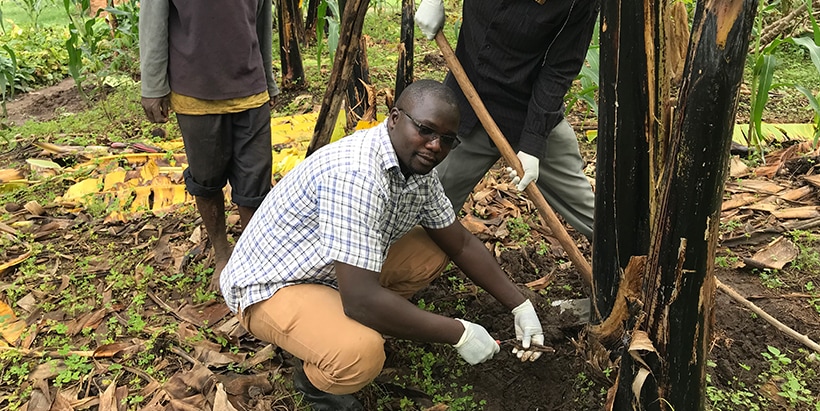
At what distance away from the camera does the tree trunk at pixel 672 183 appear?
1321 mm

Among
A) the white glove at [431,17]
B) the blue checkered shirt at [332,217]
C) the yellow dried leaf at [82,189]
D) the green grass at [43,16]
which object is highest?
the white glove at [431,17]

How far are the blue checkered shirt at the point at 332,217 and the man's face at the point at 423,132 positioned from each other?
0.15ft

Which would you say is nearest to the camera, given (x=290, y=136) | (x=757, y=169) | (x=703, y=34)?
(x=703, y=34)

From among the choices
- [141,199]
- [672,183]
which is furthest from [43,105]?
[672,183]

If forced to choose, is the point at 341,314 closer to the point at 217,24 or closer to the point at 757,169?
the point at 217,24

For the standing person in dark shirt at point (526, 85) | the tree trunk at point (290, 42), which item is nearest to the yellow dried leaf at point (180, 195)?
the standing person in dark shirt at point (526, 85)

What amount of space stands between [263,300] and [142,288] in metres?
1.21

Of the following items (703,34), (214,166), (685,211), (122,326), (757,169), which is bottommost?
(122,326)

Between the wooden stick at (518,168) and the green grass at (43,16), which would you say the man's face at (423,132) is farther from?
the green grass at (43,16)

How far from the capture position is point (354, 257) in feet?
6.24

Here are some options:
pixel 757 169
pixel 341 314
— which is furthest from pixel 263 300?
pixel 757 169

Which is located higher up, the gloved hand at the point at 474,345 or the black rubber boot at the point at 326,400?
the gloved hand at the point at 474,345

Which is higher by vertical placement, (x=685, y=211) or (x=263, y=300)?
(x=685, y=211)

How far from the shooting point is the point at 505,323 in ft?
8.74
